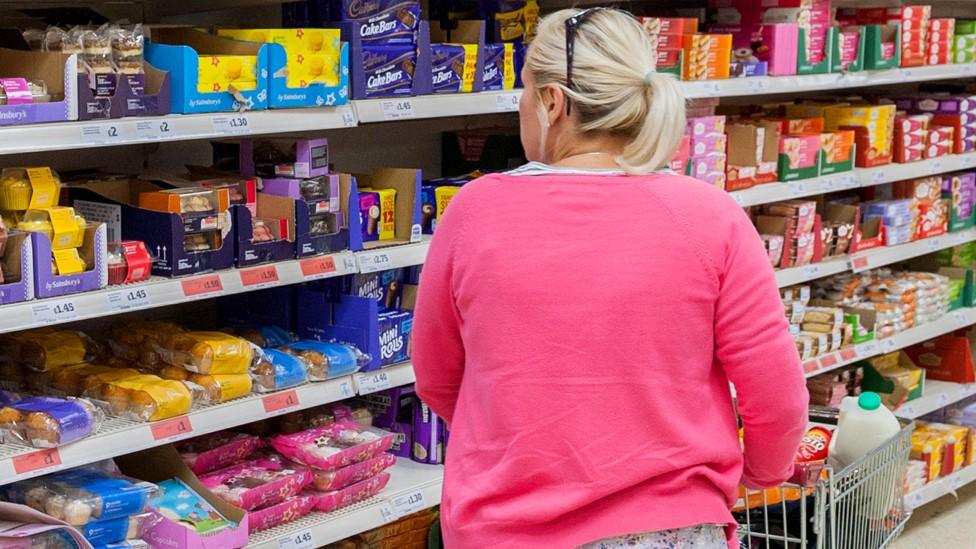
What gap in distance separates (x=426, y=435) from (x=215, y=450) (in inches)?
23.9

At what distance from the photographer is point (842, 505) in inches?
106

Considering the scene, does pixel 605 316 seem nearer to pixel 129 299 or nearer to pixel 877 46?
pixel 129 299

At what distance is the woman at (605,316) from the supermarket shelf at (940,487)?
2977 millimetres

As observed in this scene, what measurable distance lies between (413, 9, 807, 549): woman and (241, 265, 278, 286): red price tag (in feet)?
3.13

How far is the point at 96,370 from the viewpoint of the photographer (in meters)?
2.75

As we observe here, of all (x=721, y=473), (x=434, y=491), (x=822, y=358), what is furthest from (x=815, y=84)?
(x=721, y=473)

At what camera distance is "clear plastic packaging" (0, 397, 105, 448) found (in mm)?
2400

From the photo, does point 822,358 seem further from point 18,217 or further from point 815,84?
point 18,217

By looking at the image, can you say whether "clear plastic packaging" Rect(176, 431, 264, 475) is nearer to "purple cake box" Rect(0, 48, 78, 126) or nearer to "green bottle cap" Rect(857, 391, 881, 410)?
"purple cake box" Rect(0, 48, 78, 126)

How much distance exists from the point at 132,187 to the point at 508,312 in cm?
132

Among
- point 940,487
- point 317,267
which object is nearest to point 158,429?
point 317,267

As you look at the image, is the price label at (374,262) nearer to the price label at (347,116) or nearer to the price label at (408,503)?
the price label at (347,116)

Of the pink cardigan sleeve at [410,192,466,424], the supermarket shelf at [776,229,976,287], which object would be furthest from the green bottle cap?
the pink cardigan sleeve at [410,192,466,424]

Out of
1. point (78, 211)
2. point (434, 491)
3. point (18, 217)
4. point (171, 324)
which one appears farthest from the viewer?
point (434, 491)
